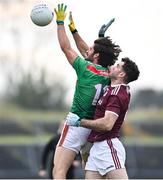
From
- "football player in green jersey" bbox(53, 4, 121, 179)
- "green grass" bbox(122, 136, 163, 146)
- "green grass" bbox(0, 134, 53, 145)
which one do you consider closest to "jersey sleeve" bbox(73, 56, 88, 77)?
"football player in green jersey" bbox(53, 4, 121, 179)

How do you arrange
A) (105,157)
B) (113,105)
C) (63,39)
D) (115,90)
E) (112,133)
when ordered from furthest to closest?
(63,39) → (112,133) → (105,157) → (115,90) → (113,105)

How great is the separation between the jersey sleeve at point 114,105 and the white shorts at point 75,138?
0.78m

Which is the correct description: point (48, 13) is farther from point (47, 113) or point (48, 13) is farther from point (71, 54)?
point (47, 113)

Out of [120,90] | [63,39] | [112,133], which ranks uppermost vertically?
[63,39]

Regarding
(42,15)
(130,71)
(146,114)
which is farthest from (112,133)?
(146,114)

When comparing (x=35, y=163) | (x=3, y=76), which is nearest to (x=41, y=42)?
(x=3, y=76)

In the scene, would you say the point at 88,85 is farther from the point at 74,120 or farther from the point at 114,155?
the point at 114,155

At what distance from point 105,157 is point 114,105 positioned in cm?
67

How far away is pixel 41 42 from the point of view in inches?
1334

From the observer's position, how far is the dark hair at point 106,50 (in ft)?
37.7

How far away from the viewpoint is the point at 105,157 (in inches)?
439

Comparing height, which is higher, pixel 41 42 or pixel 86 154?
pixel 86 154

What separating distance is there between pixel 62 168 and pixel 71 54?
1.39 m

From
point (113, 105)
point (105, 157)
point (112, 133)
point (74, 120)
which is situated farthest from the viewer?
point (112, 133)
